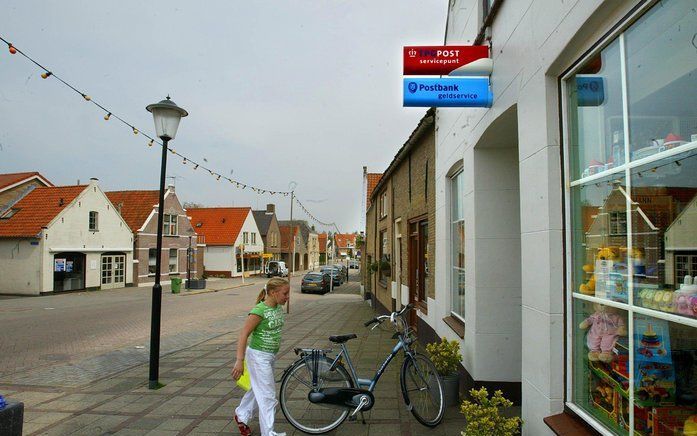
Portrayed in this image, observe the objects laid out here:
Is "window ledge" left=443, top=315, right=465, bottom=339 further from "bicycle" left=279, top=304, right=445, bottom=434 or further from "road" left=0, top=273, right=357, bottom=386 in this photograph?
"road" left=0, top=273, right=357, bottom=386

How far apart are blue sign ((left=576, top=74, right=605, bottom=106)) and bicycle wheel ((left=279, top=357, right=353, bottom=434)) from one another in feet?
10.3

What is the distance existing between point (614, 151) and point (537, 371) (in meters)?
1.60

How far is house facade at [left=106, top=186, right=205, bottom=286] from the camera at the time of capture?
31.0m

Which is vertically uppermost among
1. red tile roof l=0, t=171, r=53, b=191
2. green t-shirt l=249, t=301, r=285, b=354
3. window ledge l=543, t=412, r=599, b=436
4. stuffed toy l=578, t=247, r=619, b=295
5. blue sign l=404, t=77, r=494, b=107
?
red tile roof l=0, t=171, r=53, b=191

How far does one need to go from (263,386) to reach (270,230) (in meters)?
55.1

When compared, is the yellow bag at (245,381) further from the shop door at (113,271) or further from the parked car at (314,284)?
the shop door at (113,271)

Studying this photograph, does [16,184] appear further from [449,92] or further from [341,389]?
[449,92]

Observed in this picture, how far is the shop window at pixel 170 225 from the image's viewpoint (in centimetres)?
3473

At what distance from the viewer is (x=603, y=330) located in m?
2.51

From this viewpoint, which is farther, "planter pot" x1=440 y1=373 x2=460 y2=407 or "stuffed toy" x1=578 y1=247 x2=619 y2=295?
"planter pot" x1=440 y1=373 x2=460 y2=407

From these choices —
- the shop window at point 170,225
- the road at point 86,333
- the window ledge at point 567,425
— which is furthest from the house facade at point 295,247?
the window ledge at point 567,425

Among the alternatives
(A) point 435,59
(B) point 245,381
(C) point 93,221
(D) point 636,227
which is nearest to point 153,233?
(C) point 93,221

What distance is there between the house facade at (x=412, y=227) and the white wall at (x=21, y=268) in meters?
18.9

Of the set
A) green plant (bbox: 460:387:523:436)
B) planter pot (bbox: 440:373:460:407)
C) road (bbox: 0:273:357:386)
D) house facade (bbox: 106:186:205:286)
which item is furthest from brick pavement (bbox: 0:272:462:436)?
Result: house facade (bbox: 106:186:205:286)
